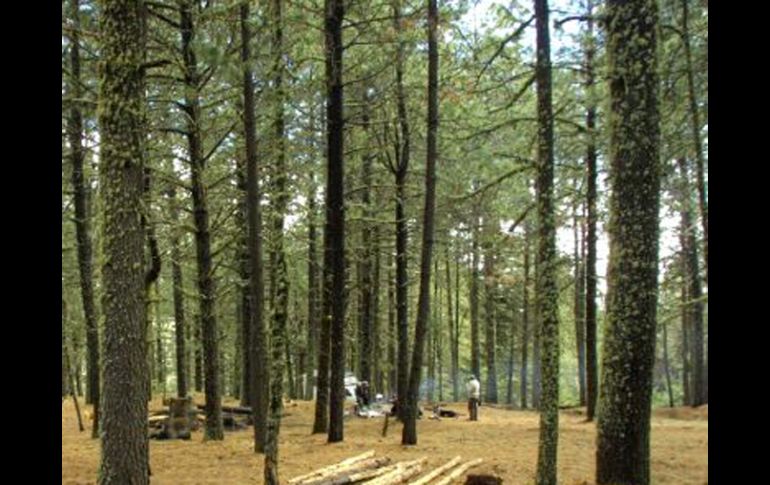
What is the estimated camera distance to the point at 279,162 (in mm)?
12664

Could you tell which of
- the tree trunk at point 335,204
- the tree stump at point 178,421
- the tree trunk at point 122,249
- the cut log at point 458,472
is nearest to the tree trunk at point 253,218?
the tree trunk at point 335,204

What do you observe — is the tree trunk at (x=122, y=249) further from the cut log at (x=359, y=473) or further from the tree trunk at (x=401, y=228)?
the tree trunk at (x=401, y=228)

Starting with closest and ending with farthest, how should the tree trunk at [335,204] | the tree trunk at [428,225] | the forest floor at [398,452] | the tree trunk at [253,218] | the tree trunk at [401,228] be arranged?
the forest floor at [398,452], the tree trunk at [253,218], the tree trunk at [335,204], the tree trunk at [428,225], the tree trunk at [401,228]

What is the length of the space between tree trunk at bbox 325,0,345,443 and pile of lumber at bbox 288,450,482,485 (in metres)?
3.41

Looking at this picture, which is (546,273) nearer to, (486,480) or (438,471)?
(486,480)

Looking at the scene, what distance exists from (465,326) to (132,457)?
45.1 metres

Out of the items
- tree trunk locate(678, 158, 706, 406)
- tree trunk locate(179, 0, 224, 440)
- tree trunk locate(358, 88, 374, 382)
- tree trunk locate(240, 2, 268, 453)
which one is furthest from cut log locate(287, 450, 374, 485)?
tree trunk locate(678, 158, 706, 406)

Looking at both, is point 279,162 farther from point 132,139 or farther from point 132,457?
point 132,457

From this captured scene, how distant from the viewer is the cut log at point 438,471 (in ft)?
33.1

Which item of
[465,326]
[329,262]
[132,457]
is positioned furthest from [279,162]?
[465,326]

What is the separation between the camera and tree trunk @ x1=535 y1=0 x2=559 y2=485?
361 inches

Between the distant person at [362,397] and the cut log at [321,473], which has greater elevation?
the cut log at [321,473]

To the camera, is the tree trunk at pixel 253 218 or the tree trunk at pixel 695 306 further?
the tree trunk at pixel 695 306
